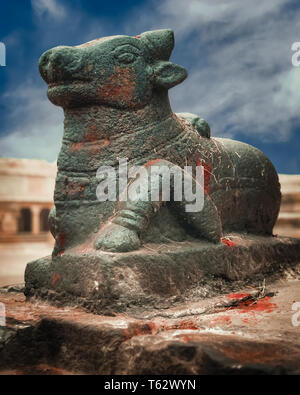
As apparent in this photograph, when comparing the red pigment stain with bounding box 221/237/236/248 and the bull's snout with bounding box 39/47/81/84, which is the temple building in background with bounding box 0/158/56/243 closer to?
the red pigment stain with bounding box 221/237/236/248

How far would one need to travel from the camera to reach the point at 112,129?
2.69m

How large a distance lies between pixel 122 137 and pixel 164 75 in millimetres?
446

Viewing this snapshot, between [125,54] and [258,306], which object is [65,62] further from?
[258,306]

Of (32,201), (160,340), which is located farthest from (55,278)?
(32,201)

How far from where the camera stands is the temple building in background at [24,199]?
7.37 metres

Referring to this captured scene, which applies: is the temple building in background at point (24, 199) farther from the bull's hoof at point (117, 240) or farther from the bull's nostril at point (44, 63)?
the bull's hoof at point (117, 240)

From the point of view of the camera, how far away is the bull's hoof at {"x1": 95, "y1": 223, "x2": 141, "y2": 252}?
2420 millimetres

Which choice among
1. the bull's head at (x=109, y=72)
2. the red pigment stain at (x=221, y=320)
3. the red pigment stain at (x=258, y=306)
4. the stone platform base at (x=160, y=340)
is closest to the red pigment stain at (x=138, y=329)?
the stone platform base at (x=160, y=340)

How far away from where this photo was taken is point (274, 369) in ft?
5.69

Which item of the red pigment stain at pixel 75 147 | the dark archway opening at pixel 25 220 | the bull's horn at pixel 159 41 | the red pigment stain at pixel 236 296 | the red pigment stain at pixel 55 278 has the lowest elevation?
the red pigment stain at pixel 236 296

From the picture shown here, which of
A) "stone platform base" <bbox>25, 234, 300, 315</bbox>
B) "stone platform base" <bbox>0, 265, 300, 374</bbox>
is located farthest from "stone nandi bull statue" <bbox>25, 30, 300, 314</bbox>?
"stone platform base" <bbox>0, 265, 300, 374</bbox>

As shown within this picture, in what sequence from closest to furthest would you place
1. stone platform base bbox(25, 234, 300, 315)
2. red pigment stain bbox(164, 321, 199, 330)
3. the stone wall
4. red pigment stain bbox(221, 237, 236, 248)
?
red pigment stain bbox(164, 321, 199, 330) → stone platform base bbox(25, 234, 300, 315) → red pigment stain bbox(221, 237, 236, 248) → the stone wall

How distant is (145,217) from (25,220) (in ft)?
18.2

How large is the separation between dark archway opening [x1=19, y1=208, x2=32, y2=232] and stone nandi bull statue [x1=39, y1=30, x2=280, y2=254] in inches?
195
